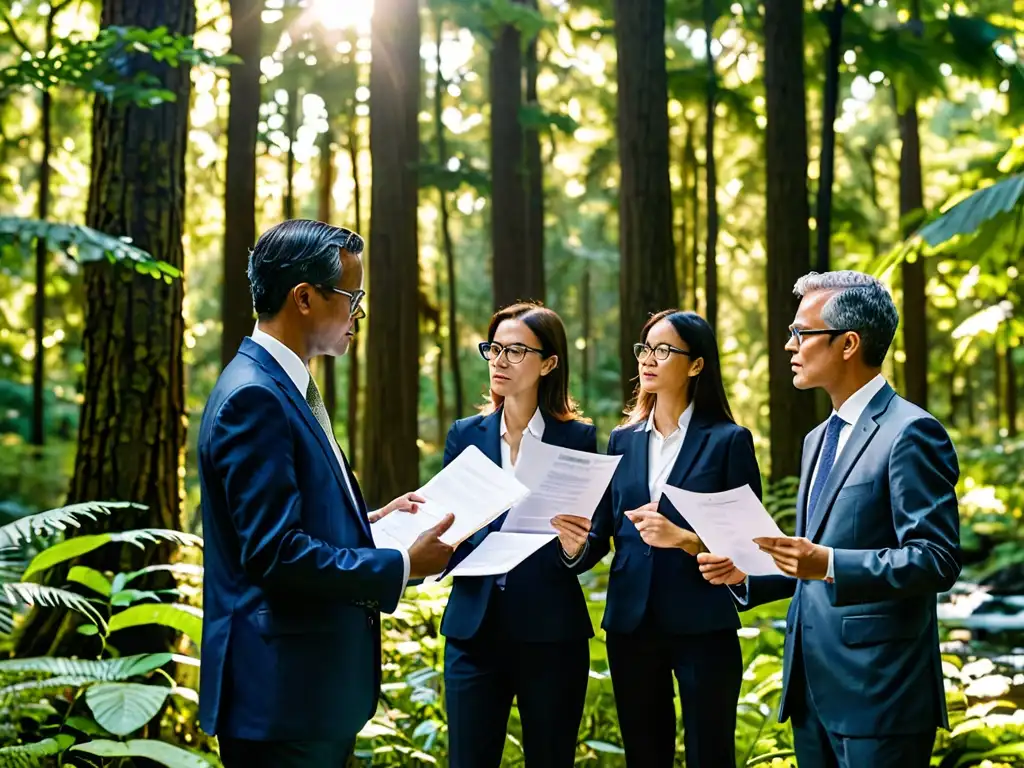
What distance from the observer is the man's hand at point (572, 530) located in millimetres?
4145

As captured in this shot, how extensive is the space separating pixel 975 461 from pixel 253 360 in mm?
20984

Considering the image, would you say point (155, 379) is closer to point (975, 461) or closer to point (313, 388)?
point (313, 388)

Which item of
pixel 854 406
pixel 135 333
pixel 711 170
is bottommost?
pixel 854 406

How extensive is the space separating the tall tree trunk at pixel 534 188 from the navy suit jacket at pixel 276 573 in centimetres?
1447

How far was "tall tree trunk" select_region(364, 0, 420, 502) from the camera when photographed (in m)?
10.9

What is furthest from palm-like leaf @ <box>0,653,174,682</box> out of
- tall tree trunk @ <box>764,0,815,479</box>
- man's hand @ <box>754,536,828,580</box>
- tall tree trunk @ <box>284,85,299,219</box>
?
tall tree trunk @ <box>284,85,299,219</box>

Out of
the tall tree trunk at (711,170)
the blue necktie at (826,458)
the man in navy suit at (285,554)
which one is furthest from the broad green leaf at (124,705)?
the tall tree trunk at (711,170)

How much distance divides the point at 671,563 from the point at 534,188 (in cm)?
1408

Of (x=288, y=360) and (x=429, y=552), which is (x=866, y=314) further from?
(x=288, y=360)

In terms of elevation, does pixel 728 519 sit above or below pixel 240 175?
below

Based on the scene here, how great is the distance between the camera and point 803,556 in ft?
10.4

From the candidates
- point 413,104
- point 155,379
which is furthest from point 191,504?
point 155,379

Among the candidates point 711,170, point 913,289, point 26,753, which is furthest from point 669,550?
point 913,289

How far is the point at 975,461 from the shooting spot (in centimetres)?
2123
